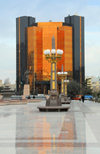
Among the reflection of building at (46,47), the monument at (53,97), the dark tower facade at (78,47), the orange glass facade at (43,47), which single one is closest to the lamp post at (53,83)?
the monument at (53,97)

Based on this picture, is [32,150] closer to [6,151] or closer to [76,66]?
[6,151]

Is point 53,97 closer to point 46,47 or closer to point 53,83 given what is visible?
point 53,83

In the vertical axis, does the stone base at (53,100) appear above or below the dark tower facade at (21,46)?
below

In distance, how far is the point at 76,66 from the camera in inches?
5389

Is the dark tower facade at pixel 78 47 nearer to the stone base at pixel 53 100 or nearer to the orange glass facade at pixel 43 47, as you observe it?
the orange glass facade at pixel 43 47

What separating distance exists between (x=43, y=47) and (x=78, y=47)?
18012mm

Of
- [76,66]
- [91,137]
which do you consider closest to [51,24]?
[76,66]

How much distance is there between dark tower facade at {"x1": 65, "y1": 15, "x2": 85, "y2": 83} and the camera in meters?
137

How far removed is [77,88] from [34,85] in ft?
120

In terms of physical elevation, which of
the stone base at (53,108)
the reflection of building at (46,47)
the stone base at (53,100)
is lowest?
the stone base at (53,108)

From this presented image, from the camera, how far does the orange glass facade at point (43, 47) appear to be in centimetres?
13225

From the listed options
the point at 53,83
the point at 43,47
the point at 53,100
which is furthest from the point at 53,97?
the point at 43,47

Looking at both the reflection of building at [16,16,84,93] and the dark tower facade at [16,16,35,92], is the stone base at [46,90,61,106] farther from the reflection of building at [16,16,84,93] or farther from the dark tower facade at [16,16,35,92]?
the dark tower facade at [16,16,35,92]

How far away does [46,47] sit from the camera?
132375 millimetres
